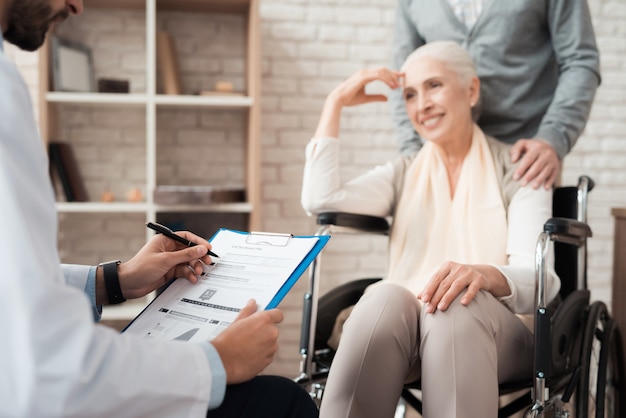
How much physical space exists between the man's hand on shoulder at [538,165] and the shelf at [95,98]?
5.77ft

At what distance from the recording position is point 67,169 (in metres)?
3.07

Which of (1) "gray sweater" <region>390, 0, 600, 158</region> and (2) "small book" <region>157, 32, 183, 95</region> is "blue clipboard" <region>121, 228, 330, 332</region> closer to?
(1) "gray sweater" <region>390, 0, 600, 158</region>

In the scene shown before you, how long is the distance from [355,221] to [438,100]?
0.43m

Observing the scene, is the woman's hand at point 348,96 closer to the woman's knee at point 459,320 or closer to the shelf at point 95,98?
the woman's knee at point 459,320

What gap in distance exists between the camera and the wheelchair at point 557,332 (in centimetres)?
158

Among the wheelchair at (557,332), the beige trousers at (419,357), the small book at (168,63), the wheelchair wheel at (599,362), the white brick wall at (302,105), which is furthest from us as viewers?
the white brick wall at (302,105)

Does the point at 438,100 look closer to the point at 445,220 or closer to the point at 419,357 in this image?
the point at 445,220

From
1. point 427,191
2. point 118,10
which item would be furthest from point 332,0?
point 427,191

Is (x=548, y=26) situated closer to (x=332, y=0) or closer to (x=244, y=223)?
(x=332, y=0)

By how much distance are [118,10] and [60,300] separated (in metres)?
2.85

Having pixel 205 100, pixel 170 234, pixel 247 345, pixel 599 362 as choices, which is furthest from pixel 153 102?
pixel 247 345

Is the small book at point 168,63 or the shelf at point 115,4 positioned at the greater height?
the shelf at point 115,4

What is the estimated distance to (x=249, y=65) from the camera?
3242 mm

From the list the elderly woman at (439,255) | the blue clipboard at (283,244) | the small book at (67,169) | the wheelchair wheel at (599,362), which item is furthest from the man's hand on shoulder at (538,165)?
the small book at (67,169)
